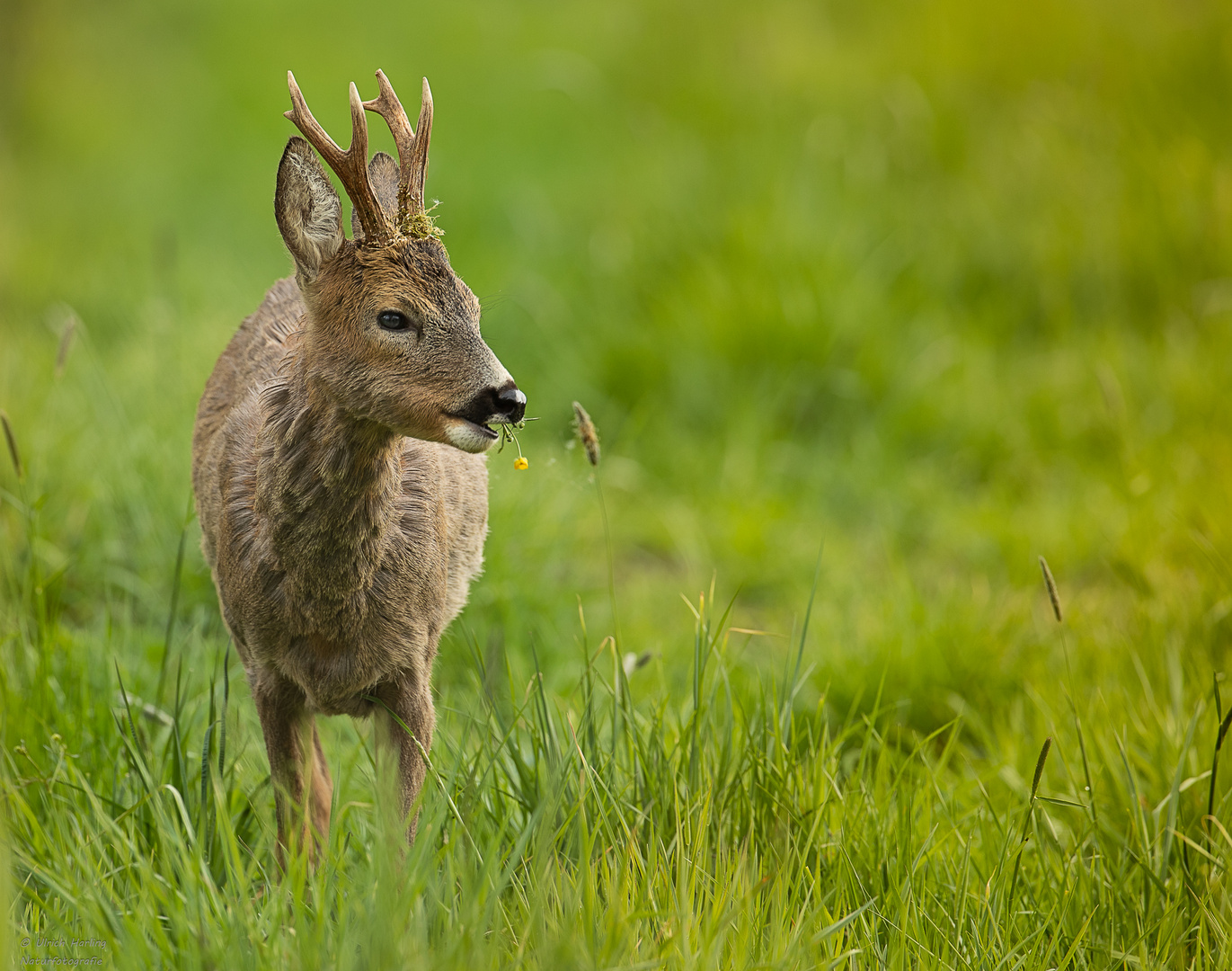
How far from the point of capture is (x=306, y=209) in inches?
87.8

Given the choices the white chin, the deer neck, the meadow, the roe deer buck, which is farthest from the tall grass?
the white chin

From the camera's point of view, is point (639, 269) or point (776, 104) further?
point (776, 104)

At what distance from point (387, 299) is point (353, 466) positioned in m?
0.33

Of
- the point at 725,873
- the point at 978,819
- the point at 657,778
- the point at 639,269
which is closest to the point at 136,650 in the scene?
the point at 657,778

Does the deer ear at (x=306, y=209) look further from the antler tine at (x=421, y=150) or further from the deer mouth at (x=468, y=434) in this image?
the deer mouth at (x=468, y=434)

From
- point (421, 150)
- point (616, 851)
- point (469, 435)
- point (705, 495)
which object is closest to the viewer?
point (469, 435)

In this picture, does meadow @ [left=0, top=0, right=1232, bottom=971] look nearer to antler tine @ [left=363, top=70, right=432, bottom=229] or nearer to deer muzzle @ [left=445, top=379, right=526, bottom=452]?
deer muzzle @ [left=445, top=379, right=526, bottom=452]

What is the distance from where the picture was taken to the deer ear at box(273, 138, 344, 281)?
2191mm

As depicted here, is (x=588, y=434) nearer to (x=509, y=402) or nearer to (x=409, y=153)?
(x=509, y=402)

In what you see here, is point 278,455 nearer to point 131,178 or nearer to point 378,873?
point 378,873

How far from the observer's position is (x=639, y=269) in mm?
6258

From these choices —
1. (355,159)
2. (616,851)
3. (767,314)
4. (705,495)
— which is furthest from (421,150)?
(767,314)

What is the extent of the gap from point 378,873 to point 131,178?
7.23 metres

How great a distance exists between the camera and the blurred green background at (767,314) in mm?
4070
